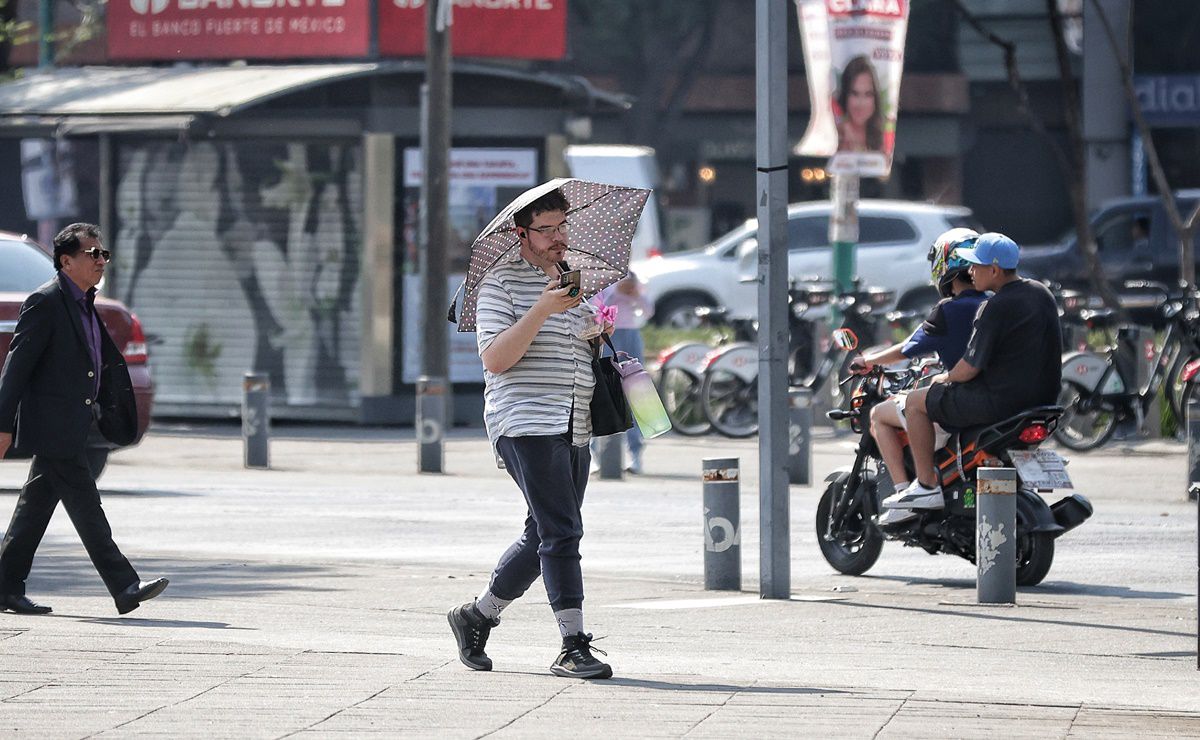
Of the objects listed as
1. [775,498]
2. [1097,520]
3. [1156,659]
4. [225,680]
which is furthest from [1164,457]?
[225,680]

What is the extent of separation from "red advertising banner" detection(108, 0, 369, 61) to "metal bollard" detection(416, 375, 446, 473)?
5591 millimetres

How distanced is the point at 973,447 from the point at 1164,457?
7787 millimetres

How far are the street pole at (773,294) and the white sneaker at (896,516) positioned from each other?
759mm

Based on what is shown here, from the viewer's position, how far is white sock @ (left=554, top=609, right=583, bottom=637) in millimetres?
7430

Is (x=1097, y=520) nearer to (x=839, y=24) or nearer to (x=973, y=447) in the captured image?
(x=973, y=447)

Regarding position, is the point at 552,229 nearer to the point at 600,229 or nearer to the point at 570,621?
the point at 600,229

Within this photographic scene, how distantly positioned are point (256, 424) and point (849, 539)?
709cm

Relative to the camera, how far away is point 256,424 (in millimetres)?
17031

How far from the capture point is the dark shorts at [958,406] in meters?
10.3

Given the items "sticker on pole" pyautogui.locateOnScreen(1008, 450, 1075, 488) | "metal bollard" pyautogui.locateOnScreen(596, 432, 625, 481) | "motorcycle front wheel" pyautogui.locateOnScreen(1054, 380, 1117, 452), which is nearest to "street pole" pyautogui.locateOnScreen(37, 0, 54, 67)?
"metal bollard" pyautogui.locateOnScreen(596, 432, 625, 481)

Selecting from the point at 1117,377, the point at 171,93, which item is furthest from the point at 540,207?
the point at 171,93

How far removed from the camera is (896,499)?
411 inches

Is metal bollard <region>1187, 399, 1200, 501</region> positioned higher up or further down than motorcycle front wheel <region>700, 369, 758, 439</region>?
higher up

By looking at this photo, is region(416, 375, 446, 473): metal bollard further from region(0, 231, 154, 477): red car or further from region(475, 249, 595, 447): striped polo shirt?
region(475, 249, 595, 447): striped polo shirt
